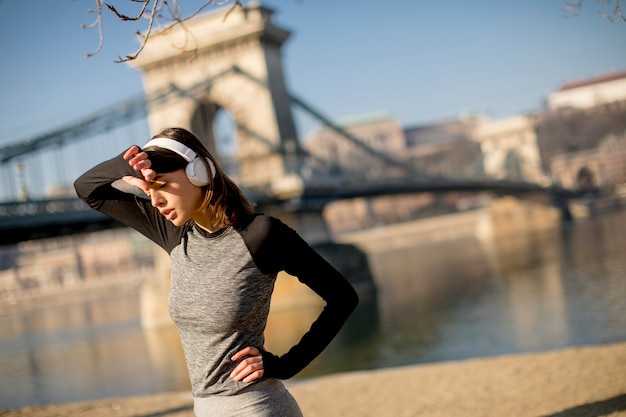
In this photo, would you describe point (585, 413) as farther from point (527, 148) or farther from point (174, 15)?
point (527, 148)

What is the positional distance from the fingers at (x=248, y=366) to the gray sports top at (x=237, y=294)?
0.05ft

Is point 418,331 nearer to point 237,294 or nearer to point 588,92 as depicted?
point 237,294

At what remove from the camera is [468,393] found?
4512 millimetres

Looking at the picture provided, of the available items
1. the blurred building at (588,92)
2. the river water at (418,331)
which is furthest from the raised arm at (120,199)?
the blurred building at (588,92)

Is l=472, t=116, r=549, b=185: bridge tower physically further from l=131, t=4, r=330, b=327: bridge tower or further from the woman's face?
the woman's face

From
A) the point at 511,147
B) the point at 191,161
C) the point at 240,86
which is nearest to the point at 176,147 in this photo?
the point at 191,161

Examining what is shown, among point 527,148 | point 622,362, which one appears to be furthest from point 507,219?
point 622,362

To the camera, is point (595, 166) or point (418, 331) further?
point (595, 166)

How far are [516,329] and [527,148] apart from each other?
1854 inches

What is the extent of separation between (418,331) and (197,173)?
9.54 metres

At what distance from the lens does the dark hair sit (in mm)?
1674

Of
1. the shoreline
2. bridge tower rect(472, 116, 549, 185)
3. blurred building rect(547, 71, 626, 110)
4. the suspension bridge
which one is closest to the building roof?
blurred building rect(547, 71, 626, 110)

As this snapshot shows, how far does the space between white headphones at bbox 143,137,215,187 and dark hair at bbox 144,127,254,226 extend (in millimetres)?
11

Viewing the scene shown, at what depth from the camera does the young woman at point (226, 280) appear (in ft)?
5.43
